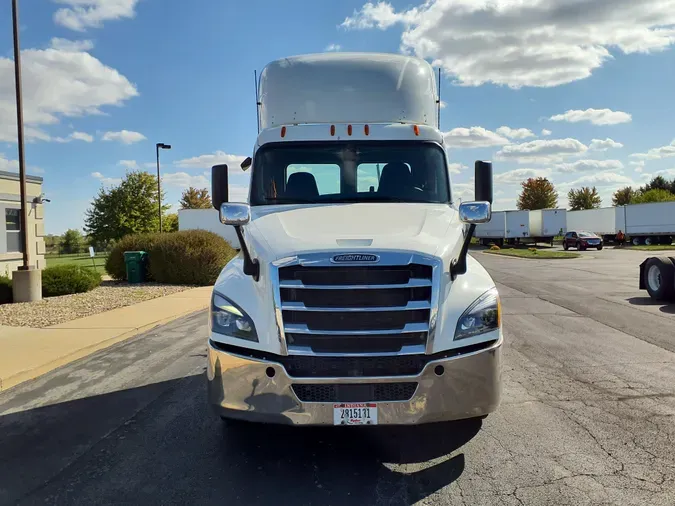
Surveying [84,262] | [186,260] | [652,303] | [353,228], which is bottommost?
[652,303]

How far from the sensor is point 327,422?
11.6 ft

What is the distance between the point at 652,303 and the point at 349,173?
10.0 metres

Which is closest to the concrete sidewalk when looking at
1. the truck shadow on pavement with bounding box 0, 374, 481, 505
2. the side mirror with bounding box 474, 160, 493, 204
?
the truck shadow on pavement with bounding box 0, 374, 481, 505

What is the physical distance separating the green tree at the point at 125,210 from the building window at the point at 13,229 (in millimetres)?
20109

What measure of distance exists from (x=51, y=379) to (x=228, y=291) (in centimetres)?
398

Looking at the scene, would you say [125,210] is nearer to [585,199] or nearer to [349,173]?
[349,173]

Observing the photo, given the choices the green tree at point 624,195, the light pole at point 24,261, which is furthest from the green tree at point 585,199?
the light pole at point 24,261

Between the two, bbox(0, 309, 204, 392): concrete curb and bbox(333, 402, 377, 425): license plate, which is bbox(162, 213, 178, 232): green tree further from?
bbox(333, 402, 377, 425): license plate

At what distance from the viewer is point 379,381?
3.54 meters

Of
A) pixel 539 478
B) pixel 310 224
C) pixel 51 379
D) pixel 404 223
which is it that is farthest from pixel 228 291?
pixel 51 379

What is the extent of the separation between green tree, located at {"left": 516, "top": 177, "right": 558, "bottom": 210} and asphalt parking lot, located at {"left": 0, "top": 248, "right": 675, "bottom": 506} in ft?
245

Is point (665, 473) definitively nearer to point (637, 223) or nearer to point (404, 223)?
point (404, 223)

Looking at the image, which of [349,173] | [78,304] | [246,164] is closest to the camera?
[349,173]

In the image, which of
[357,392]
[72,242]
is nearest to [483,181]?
[357,392]
